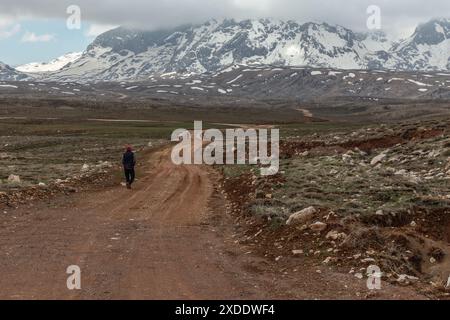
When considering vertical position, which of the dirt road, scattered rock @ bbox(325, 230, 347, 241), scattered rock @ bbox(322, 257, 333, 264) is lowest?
the dirt road

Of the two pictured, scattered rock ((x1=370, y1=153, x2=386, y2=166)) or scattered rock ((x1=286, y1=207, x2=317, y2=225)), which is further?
scattered rock ((x1=370, y1=153, x2=386, y2=166))

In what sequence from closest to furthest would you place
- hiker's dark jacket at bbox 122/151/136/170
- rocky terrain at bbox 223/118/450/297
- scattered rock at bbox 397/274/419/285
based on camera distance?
scattered rock at bbox 397/274/419/285
rocky terrain at bbox 223/118/450/297
hiker's dark jacket at bbox 122/151/136/170

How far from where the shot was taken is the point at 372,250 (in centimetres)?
1347

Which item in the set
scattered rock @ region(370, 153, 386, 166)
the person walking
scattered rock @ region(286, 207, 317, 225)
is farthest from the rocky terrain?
the person walking

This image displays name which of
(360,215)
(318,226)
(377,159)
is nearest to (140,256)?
(318,226)

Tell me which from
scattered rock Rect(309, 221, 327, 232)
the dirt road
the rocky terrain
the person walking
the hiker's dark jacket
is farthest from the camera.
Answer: the hiker's dark jacket

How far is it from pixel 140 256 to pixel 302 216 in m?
5.58

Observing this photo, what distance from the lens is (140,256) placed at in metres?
14.5

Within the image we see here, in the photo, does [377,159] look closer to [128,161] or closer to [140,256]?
[128,161]

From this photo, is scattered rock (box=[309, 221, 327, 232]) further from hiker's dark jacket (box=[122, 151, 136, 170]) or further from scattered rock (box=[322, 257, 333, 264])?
hiker's dark jacket (box=[122, 151, 136, 170])

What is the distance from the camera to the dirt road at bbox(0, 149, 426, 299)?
449 inches

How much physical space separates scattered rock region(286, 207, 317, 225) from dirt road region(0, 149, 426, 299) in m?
1.98

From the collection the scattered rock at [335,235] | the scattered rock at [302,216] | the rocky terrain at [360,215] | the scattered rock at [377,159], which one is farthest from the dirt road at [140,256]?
the scattered rock at [377,159]

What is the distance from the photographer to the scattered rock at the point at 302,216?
17.0m
